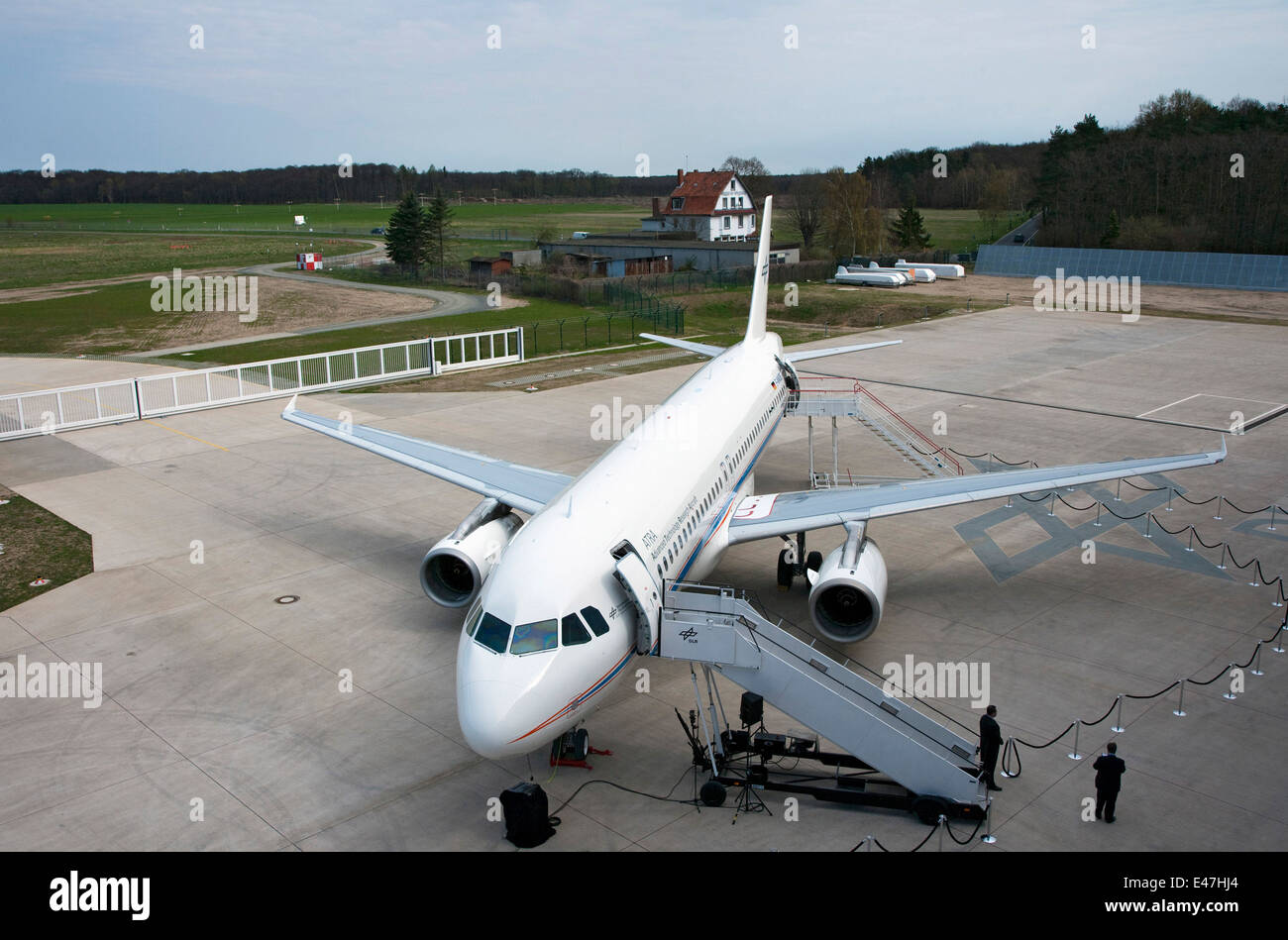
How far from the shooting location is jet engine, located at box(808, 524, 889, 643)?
20234 mm

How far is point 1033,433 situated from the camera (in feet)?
132

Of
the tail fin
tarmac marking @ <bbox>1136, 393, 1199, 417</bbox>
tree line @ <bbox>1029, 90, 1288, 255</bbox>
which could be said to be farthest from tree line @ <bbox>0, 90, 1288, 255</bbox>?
the tail fin

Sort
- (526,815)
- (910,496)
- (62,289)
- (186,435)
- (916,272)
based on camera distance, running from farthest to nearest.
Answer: (916,272), (62,289), (186,435), (910,496), (526,815)

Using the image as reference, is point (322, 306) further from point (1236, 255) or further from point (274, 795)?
point (1236, 255)

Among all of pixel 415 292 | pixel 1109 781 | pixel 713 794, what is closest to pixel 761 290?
pixel 713 794

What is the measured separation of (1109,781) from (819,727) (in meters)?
4.50

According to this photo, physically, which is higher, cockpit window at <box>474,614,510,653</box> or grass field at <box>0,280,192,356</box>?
grass field at <box>0,280,192,356</box>

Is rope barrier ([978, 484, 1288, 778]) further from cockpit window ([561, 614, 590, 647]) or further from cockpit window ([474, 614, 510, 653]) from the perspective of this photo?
cockpit window ([474, 614, 510, 653])

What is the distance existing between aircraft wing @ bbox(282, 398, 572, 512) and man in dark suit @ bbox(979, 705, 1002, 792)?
446 inches

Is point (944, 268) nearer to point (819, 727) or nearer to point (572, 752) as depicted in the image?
point (819, 727)

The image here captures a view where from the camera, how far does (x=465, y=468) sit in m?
26.2

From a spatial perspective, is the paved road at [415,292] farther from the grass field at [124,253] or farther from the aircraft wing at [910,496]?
the aircraft wing at [910,496]

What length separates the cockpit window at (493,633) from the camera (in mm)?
15148

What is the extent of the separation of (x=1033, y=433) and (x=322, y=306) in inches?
2399
